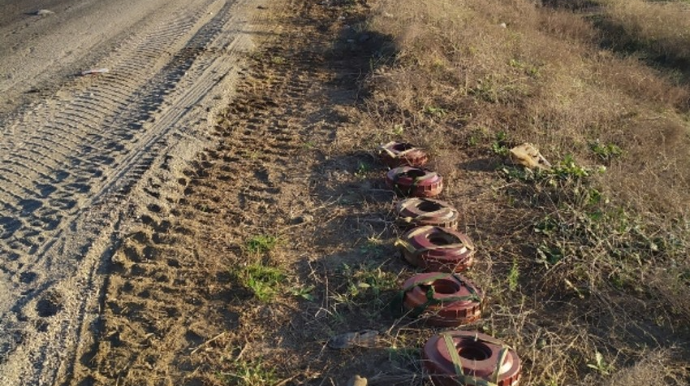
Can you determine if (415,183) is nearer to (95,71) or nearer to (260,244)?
(260,244)

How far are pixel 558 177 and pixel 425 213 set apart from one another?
1191 mm

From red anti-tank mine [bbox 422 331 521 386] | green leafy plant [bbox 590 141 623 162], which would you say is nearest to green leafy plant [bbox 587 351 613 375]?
red anti-tank mine [bbox 422 331 521 386]

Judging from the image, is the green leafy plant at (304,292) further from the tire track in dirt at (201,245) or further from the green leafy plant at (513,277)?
the green leafy plant at (513,277)

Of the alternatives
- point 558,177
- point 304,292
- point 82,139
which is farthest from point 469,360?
point 82,139

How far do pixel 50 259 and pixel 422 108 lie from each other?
3481 millimetres

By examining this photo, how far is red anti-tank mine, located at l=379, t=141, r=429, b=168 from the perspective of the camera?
484 cm

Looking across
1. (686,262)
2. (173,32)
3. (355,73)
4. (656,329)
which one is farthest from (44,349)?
(173,32)

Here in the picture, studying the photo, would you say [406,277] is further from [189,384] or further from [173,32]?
[173,32]

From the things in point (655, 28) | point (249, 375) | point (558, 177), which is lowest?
point (655, 28)

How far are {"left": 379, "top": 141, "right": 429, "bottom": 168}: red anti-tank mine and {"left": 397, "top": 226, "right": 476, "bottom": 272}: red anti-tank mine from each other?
42.9 inches

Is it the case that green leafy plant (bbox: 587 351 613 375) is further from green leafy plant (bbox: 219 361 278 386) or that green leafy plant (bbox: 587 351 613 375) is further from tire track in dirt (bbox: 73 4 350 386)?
tire track in dirt (bbox: 73 4 350 386)

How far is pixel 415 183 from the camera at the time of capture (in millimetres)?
4402

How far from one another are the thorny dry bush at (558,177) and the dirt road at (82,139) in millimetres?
1720

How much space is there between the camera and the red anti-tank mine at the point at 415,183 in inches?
174
